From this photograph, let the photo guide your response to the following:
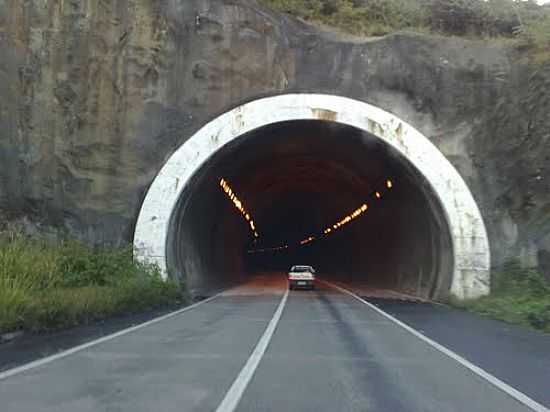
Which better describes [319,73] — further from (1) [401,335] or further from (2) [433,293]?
(1) [401,335]

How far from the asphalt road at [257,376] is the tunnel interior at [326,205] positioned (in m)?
13.4

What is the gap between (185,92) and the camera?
2842 cm

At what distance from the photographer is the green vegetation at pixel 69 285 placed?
14.8m

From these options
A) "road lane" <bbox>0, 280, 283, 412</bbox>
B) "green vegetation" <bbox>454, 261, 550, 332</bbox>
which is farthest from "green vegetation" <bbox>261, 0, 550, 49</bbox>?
"road lane" <bbox>0, 280, 283, 412</bbox>

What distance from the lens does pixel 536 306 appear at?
21469mm

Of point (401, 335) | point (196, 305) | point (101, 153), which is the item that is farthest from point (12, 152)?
point (401, 335)

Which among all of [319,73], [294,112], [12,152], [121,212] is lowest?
[121,212]

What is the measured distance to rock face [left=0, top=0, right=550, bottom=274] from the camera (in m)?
27.2

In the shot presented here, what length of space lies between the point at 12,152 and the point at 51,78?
10.4 feet

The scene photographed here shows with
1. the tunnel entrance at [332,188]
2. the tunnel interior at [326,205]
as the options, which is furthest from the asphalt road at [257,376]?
the tunnel interior at [326,205]

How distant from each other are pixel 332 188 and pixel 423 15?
21117 mm

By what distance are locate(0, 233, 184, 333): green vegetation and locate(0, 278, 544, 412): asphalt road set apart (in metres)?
1.81

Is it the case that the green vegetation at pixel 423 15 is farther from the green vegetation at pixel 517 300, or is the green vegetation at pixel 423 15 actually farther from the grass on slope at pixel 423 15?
the green vegetation at pixel 517 300

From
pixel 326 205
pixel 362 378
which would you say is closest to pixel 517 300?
pixel 362 378
